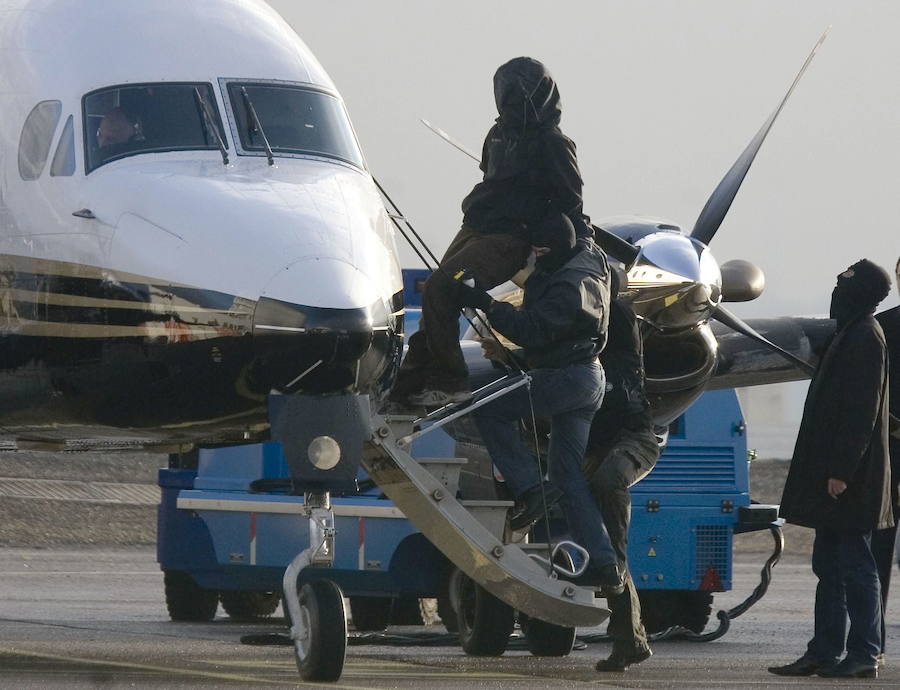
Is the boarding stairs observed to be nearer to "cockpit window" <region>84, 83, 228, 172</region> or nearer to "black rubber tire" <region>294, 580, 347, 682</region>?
"black rubber tire" <region>294, 580, 347, 682</region>

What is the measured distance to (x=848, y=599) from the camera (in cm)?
1075

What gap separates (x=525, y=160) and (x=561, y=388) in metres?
1.20

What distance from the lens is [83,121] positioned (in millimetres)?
9898

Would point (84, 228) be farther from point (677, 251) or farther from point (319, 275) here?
point (677, 251)

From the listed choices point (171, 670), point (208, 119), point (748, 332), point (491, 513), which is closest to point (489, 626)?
point (491, 513)

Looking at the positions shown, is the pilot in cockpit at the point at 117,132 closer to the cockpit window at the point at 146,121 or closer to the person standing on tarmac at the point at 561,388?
the cockpit window at the point at 146,121

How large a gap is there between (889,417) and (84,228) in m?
4.97

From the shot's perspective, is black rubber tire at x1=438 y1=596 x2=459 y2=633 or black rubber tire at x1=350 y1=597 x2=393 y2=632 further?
black rubber tire at x1=350 y1=597 x2=393 y2=632

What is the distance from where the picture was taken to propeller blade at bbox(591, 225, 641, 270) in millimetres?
12305

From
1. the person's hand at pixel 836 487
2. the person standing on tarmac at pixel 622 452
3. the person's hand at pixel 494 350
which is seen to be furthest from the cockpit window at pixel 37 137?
the person's hand at pixel 836 487

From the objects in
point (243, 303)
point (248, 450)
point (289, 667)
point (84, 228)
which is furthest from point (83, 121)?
point (248, 450)

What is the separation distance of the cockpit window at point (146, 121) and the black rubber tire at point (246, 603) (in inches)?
298

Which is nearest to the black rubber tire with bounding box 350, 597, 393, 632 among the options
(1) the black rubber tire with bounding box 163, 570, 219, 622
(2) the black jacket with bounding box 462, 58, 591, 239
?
(1) the black rubber tire with bounding box 163, 570, 219, 622

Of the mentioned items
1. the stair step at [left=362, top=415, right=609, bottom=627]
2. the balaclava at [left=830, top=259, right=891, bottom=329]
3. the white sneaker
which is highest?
the balaclava at [left=830, top=259, right=891, bottom=329]
